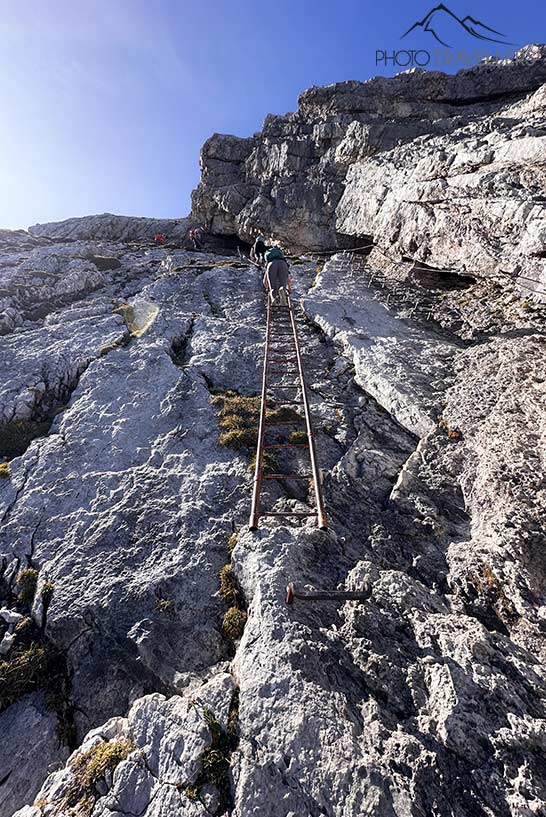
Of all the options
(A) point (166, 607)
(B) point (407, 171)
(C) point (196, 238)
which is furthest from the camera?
(C) point (196, 238)

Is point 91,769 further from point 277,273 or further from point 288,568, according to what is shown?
point 277,273

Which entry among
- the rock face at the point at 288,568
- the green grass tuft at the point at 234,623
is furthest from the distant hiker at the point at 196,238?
the green grass tuft at the point at 234,623

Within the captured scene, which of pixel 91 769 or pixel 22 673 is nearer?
pixel 91 769

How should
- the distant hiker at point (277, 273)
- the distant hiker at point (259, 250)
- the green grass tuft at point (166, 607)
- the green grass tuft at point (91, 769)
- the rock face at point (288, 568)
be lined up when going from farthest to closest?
1. the distant hiker at point (259, 250)
2. the distant hiker at point (277, 273)
3. the green grass tuft at point (166, 607)
4. the green grass tuft at point (91, 769)
5. the rock face at point (288, 568)

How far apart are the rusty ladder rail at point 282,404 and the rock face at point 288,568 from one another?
0.50 meters

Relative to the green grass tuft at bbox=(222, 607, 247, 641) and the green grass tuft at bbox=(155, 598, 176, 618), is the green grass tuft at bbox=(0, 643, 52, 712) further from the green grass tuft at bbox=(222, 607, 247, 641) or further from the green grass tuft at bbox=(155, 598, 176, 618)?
the green grass tuft at bbox=(222, 607, 247, 641)

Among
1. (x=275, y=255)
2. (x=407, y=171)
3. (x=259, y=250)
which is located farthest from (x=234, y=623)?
(x=407, y=171)

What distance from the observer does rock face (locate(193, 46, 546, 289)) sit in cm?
1639

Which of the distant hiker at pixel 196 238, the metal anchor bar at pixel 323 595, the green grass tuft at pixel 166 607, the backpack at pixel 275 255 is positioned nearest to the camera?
the metal anchor bar at pixel 323 595

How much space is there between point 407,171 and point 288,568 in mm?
26596

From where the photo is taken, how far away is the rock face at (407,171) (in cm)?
1639

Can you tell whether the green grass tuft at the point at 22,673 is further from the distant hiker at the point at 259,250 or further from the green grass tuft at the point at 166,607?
the distant hiker at the point at 259,250

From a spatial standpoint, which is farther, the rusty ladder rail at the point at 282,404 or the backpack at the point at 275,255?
the backpack at the point at 275,255

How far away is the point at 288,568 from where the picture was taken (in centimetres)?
780
